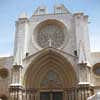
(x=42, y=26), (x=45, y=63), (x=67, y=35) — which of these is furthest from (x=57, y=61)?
(x=42, y=26)

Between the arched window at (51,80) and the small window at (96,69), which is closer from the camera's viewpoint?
the arched window at (51,80)

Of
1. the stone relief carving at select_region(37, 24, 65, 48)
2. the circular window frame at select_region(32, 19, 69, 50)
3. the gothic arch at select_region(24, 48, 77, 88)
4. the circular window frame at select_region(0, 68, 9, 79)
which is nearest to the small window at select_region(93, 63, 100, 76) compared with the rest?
the gothic arch at select_region(24, 48, 77, 88)

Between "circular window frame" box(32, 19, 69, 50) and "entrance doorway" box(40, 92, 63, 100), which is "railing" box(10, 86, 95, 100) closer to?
"entrance doorway" box(40, 92, 63, 100)

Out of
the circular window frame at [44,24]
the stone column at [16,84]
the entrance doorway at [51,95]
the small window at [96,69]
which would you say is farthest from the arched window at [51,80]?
the small window at [96,69]

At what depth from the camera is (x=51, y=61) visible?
65.3ft

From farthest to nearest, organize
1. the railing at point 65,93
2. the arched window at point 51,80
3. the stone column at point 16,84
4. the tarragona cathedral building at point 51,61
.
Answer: the arched window at point 51,80, the tarragona cathedral building at point 51,61, the stone column at point 16,84, the railing at point 65,93

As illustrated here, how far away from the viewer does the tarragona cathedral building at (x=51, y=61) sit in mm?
18594

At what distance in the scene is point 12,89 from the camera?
18469mm

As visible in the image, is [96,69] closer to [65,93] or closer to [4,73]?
[65,93]

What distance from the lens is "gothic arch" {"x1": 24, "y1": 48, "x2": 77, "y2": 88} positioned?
19.3 m

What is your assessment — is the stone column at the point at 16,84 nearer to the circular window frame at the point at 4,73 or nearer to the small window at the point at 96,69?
the circular window frame at the point at 4,73

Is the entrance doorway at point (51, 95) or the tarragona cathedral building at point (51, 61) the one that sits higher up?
the tarragona cathedral building at point (51, 61)

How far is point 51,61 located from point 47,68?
2.57 feet

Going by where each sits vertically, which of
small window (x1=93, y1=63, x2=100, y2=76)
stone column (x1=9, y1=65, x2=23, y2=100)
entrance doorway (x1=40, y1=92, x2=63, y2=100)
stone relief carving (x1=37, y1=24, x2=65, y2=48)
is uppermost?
stone relief carving (x1=37, y1=24, x2=65, y2=48)
